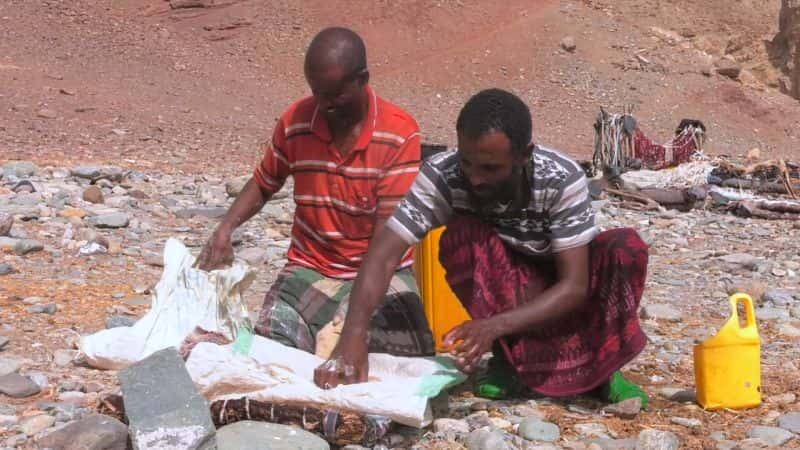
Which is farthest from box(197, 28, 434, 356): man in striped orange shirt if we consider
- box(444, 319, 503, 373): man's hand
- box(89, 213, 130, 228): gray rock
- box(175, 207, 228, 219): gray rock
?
box(175, 207, 228, 219): gray rock

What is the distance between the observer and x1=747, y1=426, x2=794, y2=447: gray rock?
313cm

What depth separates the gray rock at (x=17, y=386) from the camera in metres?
3.47

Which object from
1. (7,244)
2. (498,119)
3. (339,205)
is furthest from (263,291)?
(498,119)

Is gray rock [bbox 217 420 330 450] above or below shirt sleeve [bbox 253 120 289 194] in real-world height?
below

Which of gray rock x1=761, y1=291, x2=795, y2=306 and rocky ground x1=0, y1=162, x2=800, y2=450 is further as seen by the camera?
gray rock x1=761, y1=291, x2=795, y2=306

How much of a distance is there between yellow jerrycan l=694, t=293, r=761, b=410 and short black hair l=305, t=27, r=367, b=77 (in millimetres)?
1420

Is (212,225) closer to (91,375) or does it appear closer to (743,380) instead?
(91,375)

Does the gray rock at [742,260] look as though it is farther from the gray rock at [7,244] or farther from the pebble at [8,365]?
the pebble at [8,365]

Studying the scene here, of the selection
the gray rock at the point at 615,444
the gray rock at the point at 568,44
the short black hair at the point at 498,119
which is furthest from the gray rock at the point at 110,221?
the gray rock at the point at 568,44

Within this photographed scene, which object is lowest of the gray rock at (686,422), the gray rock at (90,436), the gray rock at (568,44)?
the gray rock at (686,422)

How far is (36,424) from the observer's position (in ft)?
10.4

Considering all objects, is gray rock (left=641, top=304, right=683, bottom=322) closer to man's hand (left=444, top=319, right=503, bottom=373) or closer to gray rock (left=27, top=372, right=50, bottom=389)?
man's hand (left=444, top=319, right=503, bottom=373)

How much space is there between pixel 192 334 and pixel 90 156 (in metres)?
6.47

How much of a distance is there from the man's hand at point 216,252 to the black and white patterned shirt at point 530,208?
2.33 ft
